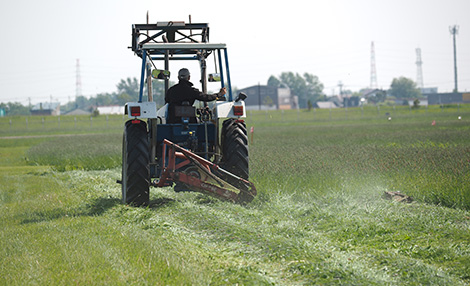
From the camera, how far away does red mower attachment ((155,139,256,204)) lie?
8555mm

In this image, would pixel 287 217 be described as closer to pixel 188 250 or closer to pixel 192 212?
pixel 192 212

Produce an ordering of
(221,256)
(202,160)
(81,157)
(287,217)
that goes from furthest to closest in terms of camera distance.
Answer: (81,157) < (202,160) < (287,217) < (221,256)

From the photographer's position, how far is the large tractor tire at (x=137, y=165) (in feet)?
28.7

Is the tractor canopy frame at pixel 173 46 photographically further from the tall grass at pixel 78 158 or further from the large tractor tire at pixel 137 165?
the tall grass at pixel 78 158

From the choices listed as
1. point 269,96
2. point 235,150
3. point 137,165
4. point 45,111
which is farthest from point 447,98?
point 137,165

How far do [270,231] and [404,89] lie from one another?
151521 mm

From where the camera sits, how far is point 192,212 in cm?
812

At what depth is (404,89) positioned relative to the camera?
151 meters

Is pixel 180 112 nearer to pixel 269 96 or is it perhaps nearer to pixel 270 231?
pixel 270 231

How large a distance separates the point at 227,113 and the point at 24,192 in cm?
535

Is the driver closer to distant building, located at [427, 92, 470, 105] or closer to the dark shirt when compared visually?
the dark shirt

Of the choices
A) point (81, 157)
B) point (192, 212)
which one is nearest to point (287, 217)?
point (192, 212)

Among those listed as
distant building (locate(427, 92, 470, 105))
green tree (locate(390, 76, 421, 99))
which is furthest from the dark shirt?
green tree (locate(390, 76, 421, 99))

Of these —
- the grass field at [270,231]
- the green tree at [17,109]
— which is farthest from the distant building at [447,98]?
the grass field at [270,231]
